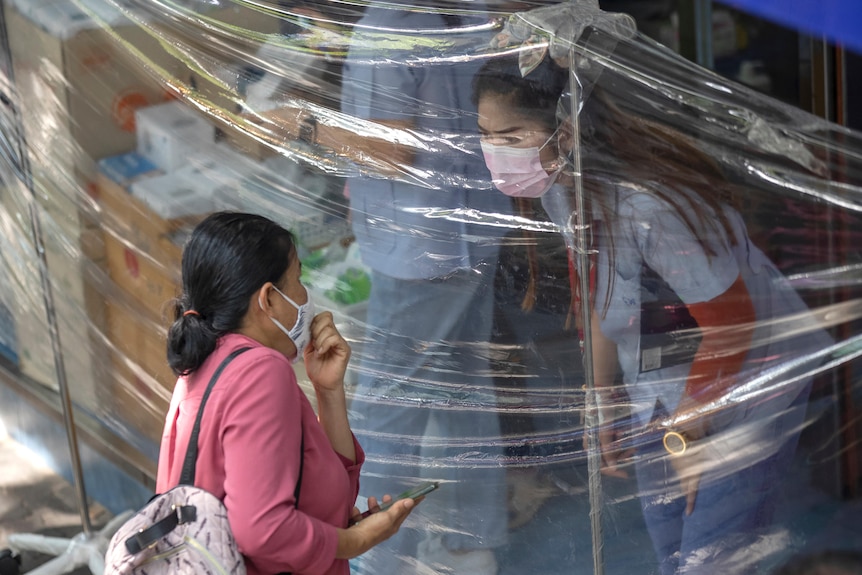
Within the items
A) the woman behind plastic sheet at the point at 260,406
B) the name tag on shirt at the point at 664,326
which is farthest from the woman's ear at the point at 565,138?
the woman behind plastic sheet at the point at 260,406

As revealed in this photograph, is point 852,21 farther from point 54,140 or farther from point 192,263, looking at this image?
point 54,140

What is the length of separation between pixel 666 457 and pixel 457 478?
1.49ft

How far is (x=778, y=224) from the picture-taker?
191 cm

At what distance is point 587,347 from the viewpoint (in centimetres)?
193

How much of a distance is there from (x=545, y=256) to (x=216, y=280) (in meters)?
0.66

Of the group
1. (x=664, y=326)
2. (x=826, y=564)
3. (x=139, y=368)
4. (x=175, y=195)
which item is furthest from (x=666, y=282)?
(x=139, y=368)

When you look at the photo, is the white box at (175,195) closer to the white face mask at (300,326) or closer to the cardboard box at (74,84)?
the cardboard box at (74,84)

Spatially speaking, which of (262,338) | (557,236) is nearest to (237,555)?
(262,338)

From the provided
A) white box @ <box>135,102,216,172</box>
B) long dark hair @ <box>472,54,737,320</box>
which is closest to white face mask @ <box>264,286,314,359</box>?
long dark hair @ <box>472,54,737,320</box>

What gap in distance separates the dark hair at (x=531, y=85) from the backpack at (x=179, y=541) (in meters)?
0.91

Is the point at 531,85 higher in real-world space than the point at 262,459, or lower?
higher

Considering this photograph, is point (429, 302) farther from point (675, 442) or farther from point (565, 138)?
point (675, 442)

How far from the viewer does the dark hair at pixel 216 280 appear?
5.44ft

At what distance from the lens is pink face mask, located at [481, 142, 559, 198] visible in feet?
6.22
